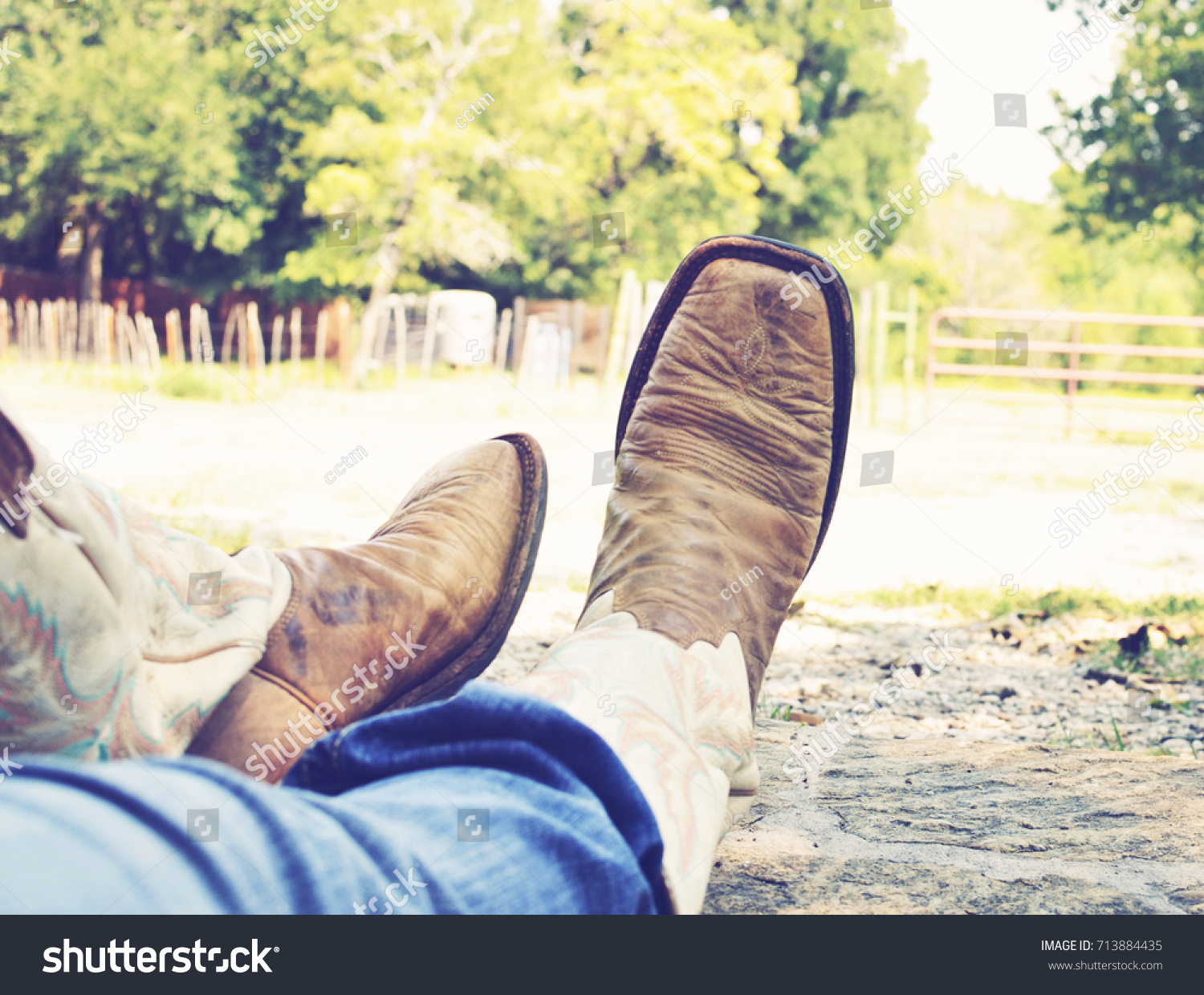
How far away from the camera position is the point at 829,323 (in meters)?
1.61

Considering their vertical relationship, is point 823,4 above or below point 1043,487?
above

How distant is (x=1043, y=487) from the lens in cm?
538

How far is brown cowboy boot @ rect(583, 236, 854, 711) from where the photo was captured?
1.39 meters

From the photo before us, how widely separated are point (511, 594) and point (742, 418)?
1.69 feet

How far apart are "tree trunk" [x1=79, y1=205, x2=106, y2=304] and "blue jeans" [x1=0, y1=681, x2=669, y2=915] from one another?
17896 millimetres

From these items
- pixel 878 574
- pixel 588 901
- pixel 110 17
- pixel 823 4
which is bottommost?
pixel 878 574

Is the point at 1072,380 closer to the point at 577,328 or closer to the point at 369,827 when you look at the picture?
Result: the point at 369,827

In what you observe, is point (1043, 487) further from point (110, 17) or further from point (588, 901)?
point (110, 17)

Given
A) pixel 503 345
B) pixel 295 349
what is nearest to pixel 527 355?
pixel 503 345

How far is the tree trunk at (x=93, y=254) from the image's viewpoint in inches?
638

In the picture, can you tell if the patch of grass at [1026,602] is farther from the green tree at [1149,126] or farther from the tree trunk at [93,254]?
the tree trunk at [93,254]

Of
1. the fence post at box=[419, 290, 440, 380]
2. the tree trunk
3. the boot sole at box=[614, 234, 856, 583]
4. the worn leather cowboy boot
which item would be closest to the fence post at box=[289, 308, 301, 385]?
the fence post at box=[419, 290, 440, 380]
